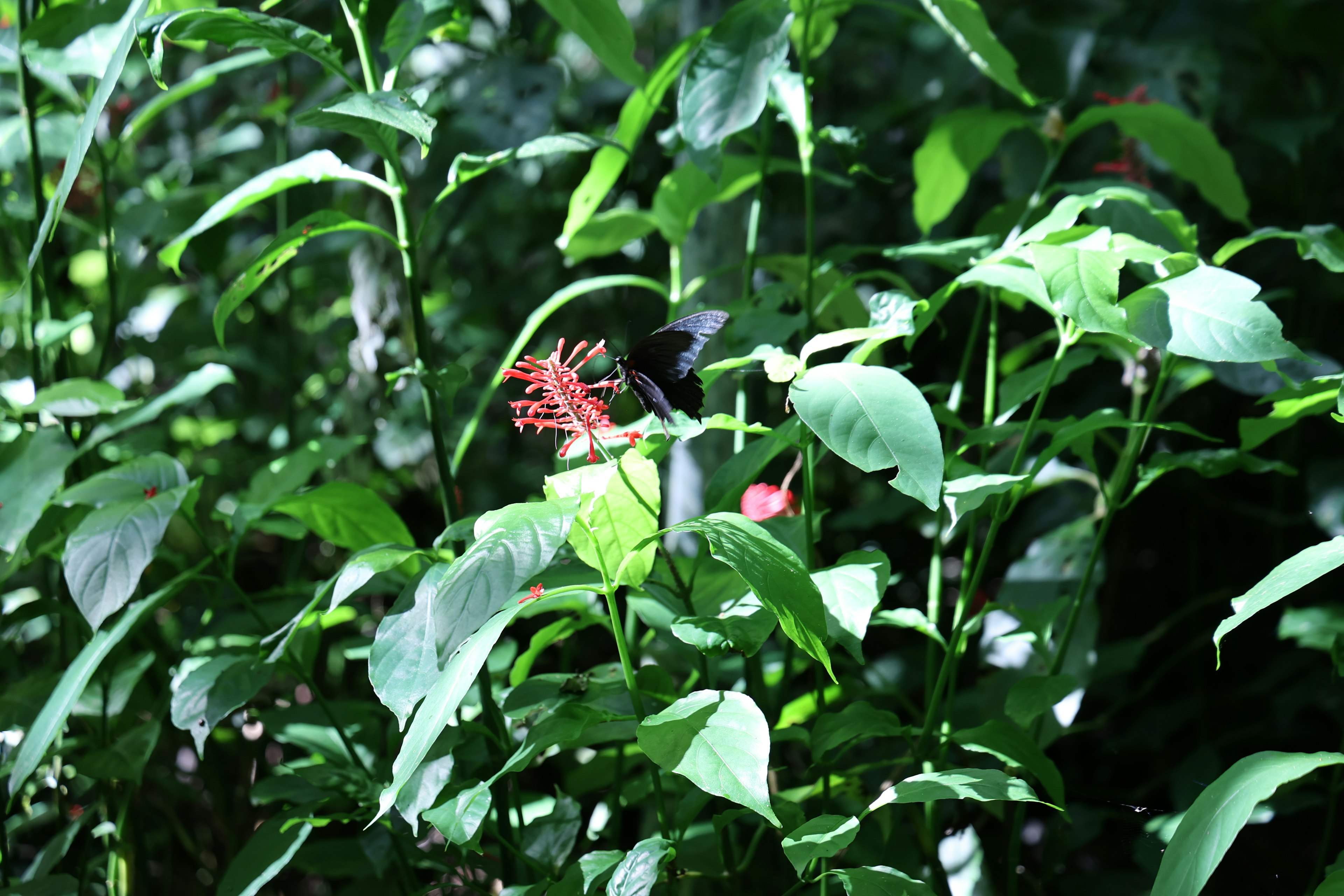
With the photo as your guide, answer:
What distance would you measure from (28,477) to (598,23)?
68 centimetres

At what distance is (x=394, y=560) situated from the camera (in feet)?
A: 2.16

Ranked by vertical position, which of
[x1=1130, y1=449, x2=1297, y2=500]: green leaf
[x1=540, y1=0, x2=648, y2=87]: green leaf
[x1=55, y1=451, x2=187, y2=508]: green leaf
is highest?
[x1=540, y1=0, x2=648, y2=87]: green leaf

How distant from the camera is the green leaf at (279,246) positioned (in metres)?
0.73

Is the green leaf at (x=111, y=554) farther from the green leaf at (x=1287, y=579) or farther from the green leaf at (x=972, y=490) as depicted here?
the green leaf at (x=1287, y=579)

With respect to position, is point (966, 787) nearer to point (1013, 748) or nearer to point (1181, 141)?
point (1013, 748)

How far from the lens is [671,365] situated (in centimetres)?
60

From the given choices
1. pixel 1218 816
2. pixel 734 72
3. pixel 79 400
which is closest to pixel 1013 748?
pixel 1218 816

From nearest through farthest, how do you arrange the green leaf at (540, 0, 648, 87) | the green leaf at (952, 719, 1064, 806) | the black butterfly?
the black butterfly < the green leaf at (952, 719, 1064, 806) < the green leaf at (540, 0, 648, 87)

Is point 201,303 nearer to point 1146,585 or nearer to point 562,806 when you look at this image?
point 562,806

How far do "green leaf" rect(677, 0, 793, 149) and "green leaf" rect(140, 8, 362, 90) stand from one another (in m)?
0.27

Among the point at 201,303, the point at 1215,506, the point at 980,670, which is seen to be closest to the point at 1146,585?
the point at 1215,506

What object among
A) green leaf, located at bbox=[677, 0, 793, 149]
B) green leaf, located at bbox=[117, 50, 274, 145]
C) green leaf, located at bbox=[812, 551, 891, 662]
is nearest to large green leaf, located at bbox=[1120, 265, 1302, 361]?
green leaf, located at bbox=[812, 551, 891, 662]

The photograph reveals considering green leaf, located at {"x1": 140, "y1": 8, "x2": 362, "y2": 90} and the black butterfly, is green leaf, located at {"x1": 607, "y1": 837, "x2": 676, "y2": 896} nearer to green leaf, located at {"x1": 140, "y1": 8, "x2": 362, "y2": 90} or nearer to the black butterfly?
the black butterfly

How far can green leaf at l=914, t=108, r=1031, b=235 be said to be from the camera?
977 millimetres
